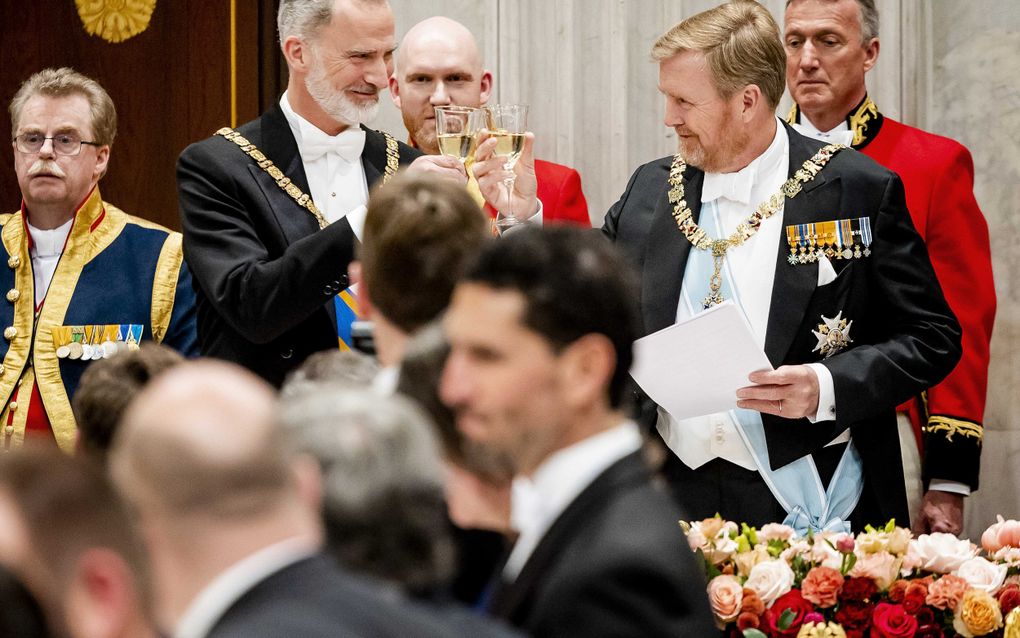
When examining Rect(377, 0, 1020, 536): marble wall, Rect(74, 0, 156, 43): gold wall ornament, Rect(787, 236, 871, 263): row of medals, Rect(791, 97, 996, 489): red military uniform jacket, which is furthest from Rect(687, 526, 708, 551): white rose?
Rect(74, 0, 156, 43): gold wall ornament

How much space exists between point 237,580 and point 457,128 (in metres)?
2.01

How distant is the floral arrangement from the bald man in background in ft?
5.96

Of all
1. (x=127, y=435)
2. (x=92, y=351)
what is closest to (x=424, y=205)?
(x=127, y=435)

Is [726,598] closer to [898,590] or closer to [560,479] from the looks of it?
[898,590]

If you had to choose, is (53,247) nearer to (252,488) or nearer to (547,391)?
(547,391)

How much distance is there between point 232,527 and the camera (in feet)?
4.73

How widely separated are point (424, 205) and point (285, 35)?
6.57 ft

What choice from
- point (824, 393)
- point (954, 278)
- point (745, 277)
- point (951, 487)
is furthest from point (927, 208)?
point (824, 393)

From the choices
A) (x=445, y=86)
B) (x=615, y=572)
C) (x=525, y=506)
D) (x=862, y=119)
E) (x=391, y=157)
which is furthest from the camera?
(x=445, y=86)

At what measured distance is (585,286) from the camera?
1887 mm

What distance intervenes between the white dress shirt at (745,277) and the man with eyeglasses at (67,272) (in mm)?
1391

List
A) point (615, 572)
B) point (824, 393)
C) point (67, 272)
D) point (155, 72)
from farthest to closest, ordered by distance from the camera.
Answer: point (155, 72), point (67, 272), point (824, 393), point (615, 572)

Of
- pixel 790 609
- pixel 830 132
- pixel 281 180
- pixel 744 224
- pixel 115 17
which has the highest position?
pixel 115 17

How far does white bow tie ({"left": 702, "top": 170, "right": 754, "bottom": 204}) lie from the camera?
3.88 meters
